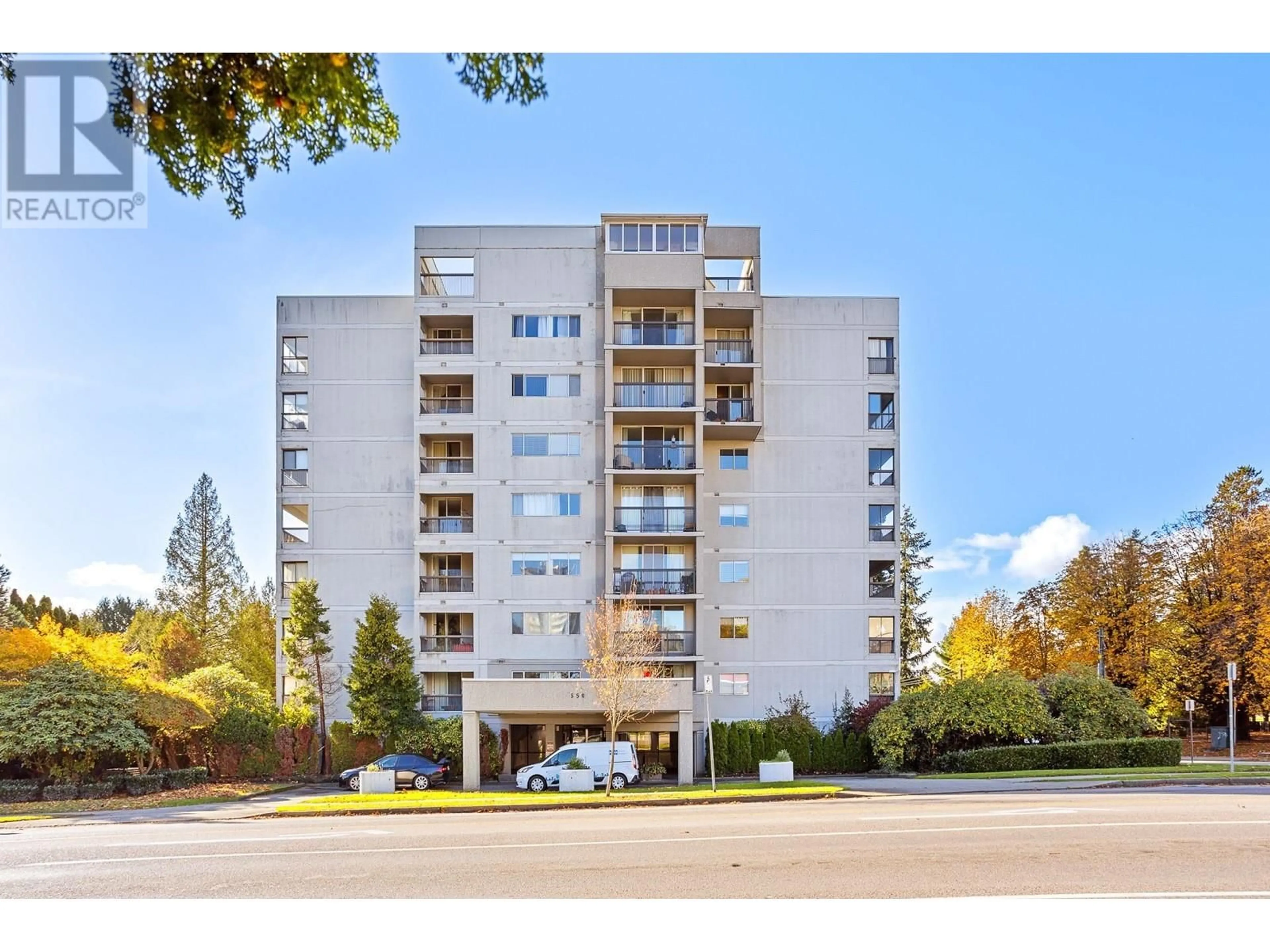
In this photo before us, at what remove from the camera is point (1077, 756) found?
2575 cm

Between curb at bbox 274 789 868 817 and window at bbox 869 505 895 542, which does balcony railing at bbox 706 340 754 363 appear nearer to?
window at bbox 869 505 895 542

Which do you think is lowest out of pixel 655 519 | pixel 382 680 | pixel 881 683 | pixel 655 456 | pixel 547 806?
pixel 547 806

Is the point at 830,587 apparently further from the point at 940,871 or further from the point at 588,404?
the point at 940,871

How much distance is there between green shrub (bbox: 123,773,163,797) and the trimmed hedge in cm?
2106

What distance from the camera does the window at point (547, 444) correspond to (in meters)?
32.2

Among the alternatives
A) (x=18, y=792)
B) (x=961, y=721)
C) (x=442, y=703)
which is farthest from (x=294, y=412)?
(x=961, y=721)

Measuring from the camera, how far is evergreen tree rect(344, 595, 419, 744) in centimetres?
2848

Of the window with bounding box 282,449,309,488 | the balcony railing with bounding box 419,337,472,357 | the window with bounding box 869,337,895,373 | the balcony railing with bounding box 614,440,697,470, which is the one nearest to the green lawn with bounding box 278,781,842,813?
the balcony railing with bounding box 614,440,697,470

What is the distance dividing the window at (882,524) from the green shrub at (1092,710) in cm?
703

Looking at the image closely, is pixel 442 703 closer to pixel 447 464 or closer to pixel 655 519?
pixel 447 464

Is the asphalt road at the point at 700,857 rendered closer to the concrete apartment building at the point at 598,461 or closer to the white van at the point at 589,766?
the white van at the point at 589,766

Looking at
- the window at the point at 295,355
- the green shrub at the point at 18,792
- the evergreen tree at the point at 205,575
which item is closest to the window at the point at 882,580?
the window at the point at 295,355

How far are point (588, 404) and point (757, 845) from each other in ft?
76.3

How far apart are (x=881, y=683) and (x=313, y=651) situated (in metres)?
18.9
